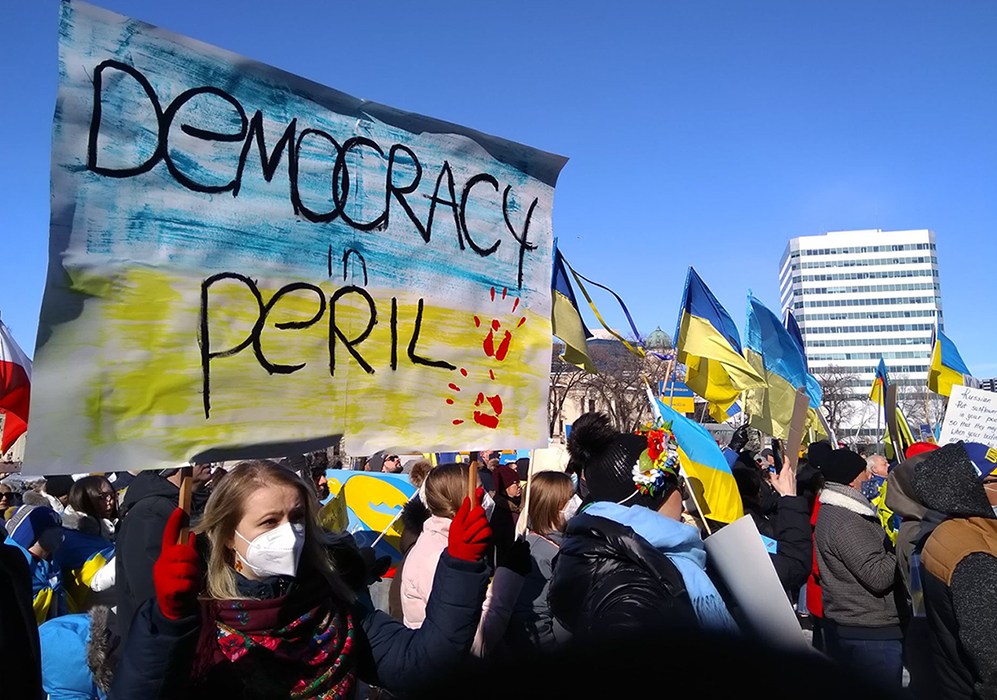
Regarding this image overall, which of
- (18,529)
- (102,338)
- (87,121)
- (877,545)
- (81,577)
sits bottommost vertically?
(81,577)

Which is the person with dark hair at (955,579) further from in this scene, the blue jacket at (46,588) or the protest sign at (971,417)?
the blue jacket at (46,588)

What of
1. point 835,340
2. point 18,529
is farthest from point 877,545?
point 835,340

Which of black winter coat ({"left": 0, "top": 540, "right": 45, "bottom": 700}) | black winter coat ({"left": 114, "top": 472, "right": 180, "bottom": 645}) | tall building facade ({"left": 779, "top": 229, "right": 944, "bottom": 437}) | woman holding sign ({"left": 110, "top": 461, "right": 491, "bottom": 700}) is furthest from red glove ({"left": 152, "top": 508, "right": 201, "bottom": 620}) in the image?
tall building facade ({"left": 779, "top": 229, "right": 944, "bottom": 437})

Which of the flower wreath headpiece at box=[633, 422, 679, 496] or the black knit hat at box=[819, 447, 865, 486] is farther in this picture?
the black knit hat at box=[819, 447, 865, 486]

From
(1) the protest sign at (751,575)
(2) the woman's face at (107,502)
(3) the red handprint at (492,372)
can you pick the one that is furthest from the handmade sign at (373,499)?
(1) the protest sign at (751,575)

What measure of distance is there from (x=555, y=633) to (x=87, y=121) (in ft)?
9.88

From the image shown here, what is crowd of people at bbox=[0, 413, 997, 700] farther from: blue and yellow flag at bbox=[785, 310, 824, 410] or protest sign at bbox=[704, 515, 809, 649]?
blue and yellow flag at bbox=[785, 310, 824, 410]

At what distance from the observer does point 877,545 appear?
15.1 feet

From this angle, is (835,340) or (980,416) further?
(835,340)

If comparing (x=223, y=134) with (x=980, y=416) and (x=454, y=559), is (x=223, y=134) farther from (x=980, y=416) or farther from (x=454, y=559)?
(x=980, y=416)

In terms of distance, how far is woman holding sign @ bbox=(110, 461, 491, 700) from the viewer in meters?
1.92

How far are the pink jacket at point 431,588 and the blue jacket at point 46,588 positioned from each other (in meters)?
2.21

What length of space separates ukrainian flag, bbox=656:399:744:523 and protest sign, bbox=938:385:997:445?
393cm

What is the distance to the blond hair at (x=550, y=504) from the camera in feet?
15.3
